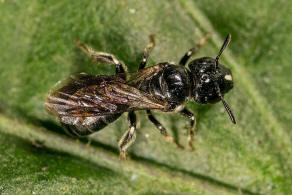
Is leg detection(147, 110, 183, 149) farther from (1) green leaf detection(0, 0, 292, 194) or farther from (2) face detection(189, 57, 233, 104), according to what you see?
(2) face detection(189, 57, 233, 104)

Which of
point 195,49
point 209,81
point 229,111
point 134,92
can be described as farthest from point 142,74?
point 229,111

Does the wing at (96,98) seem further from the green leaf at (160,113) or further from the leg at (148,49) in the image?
the leg at (148,49)

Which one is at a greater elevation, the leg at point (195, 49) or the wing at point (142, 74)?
the leg at point (195, 49)

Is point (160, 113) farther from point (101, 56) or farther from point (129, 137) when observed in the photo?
point (101, 56)

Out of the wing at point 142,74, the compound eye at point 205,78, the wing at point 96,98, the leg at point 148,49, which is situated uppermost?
the leg at point 148,49

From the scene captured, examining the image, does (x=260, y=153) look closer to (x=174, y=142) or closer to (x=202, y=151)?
(x=202, y=151)

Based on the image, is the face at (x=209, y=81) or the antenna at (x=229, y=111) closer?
the antenna at (x=229, y=111)

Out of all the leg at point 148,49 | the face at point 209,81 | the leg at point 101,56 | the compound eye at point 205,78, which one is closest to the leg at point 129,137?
the leg at point 101,56
